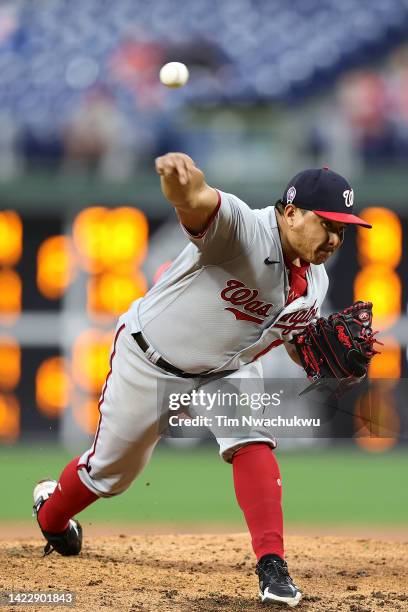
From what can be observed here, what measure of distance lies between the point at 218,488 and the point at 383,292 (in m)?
2.13

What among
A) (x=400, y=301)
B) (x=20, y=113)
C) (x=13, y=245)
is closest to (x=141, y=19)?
(x=20, y=113)

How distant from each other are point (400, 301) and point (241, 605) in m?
5.83

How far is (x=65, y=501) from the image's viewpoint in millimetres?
3979

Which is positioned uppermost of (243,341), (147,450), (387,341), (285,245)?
(387,341)

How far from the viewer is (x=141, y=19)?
471 inches

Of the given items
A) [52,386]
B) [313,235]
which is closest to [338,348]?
[313,235]

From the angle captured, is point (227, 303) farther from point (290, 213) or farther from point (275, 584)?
point (275, 584)

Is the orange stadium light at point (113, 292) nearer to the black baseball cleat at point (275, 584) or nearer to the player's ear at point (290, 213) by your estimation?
the player's ear at point (290, 213)

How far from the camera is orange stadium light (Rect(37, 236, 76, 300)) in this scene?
368 inches

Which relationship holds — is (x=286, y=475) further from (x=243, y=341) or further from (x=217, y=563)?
(x=243, y=341)

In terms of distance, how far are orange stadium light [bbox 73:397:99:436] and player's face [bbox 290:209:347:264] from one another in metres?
6.11

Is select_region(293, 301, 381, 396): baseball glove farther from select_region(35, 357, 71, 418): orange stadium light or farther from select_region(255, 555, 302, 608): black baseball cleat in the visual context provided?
select_region(35, 357, 71, 418): orange stadium light

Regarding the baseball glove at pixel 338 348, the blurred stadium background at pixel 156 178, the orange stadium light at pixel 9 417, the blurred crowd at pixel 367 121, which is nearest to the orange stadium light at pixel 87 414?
the blurred stadium background at pixel 156 178

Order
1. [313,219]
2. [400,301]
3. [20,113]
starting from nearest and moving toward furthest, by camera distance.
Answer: [313,219] → [400,301] → [20,113]
